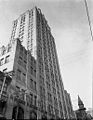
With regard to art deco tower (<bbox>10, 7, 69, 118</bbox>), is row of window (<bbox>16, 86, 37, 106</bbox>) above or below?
below

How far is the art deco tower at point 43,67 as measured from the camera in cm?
4044

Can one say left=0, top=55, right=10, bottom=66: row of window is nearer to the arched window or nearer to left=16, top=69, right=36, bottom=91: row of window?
left=16, top=69, right=36, bottom=91: row of window

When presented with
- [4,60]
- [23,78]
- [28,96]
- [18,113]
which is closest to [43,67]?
[23,78]

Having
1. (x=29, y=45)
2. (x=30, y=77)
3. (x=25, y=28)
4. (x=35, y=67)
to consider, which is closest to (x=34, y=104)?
(x=30, y=77)

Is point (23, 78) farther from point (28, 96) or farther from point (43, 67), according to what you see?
point (43, 67)

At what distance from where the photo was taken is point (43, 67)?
48938 millimetres

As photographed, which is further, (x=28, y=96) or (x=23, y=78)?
(x=23, y=78)

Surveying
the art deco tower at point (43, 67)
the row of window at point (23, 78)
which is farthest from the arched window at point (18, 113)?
the art deco tower at point (43, 67)

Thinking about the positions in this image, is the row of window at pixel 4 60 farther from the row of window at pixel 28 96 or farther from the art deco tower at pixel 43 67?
the art deco tower at pixel 43 67

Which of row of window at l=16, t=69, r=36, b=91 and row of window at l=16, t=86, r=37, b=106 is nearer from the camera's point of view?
row of window at l=16, t=86, r=37, b=106

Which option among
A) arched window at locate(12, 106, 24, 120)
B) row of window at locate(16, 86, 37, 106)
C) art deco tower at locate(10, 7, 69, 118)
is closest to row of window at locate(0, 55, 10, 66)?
row of window at locate(16, 86, 37, 106)

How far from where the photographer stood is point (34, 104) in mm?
32812

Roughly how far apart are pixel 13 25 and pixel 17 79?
53545 mm

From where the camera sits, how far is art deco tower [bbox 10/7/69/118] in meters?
40.4
